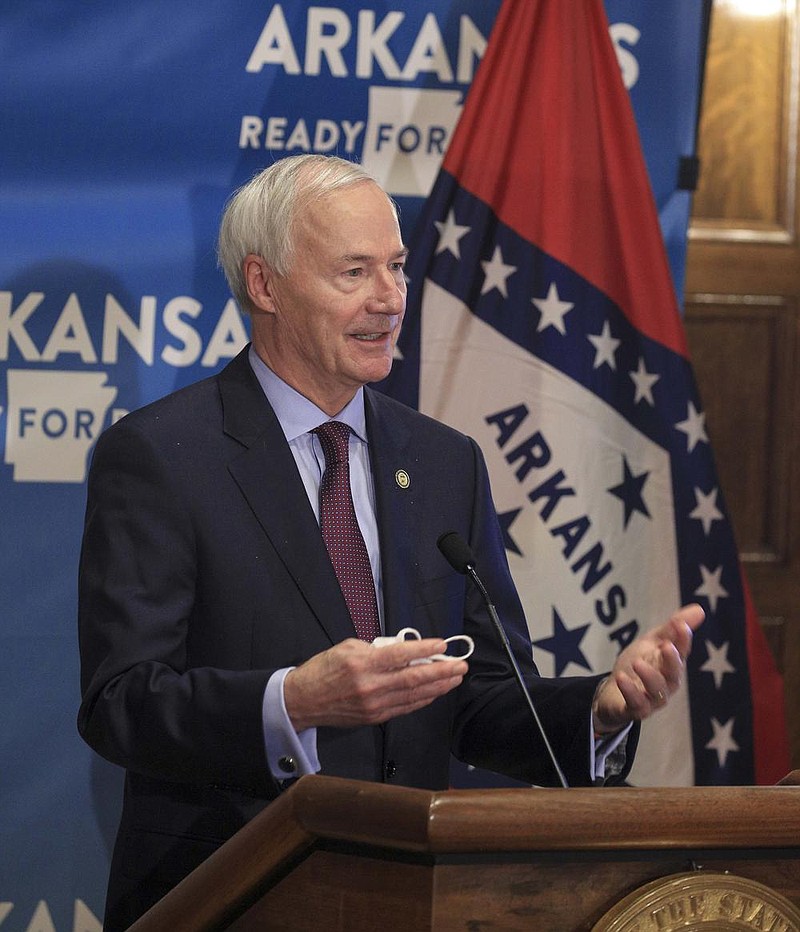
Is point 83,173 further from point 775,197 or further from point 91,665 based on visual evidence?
point 775,197

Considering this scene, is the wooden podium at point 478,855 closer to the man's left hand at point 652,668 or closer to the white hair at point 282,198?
the man's left hand at point 652,668

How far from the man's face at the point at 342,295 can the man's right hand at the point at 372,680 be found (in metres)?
0.61

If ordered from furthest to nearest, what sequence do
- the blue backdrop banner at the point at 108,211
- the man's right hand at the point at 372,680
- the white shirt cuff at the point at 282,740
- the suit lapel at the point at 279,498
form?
the blue backdrop banner at the point at 108,211, the suit lapel at the point at 279,498, the white shirt cuff at the point at 282,740, the man's right hand at the point at 372,680

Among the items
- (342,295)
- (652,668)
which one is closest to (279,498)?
(342,295)

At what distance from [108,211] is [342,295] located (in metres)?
1.20

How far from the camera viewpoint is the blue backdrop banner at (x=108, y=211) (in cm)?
297

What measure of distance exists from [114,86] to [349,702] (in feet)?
6.54

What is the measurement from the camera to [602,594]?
3.02 m

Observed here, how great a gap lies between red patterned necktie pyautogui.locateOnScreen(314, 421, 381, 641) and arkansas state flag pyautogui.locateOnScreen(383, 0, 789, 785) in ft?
3.22

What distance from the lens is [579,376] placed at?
120 inches

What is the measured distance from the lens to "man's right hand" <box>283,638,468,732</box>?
1.42 metres

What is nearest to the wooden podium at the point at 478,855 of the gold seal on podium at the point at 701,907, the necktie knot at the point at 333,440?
the gold seal on podium at the point at 701,907

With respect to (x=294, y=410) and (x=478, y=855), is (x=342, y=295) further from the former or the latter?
(x=478, y=855)

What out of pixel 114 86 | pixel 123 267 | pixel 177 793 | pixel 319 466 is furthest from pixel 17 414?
pixel 177 793
